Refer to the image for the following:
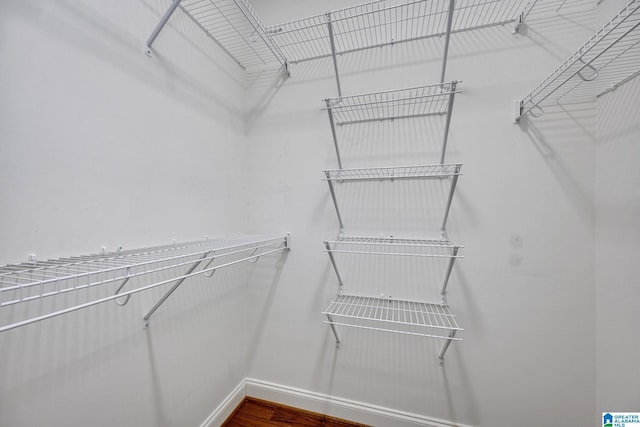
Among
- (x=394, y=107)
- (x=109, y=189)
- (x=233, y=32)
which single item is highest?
(x=233, y=32)

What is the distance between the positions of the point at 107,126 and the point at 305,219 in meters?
0.98

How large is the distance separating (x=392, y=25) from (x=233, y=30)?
0.92 meters

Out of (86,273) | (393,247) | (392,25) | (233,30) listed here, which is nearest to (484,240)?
(393,247)

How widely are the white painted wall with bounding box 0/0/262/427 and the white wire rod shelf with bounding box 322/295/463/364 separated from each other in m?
0.71

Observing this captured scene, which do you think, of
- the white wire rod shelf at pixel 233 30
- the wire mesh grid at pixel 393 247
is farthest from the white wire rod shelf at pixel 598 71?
the white wire rod shelf at pixel 233 30

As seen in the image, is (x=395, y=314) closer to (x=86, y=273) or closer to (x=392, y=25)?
(x=86, y=273)

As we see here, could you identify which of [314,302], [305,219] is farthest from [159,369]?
[305,219]

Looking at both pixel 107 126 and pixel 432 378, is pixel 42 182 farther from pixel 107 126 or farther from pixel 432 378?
pixel 432 378

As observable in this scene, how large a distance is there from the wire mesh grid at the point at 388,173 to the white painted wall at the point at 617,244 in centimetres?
60

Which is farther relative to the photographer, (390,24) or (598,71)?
(390,24)

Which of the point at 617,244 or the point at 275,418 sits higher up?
the point at 617,244

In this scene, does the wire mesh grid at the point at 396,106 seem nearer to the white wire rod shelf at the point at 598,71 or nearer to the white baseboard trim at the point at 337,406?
the white wire rod shelf at the point at 598,71

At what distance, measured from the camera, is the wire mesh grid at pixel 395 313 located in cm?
120

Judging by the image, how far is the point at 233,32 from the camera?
1415 millimetres
